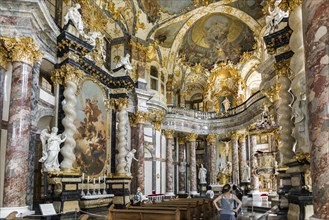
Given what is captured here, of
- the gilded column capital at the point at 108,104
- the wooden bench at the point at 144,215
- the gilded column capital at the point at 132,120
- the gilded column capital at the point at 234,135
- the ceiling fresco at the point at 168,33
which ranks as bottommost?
the wooden bench at the point at 144,215

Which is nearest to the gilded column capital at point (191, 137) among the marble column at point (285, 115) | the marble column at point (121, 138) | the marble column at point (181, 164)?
the marble column at point (181, 164)

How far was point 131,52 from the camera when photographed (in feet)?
71.2

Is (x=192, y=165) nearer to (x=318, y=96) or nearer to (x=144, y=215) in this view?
(x=144, y=215)

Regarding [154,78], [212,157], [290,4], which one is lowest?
[212,157]

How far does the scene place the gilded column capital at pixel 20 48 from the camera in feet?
34.9

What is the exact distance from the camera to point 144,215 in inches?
326

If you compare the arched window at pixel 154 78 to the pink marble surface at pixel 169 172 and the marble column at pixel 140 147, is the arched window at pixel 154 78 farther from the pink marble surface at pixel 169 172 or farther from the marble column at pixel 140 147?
the pink marble surface at pixel 169 172

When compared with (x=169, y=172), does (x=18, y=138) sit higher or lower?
higher

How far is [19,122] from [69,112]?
9.48 feet

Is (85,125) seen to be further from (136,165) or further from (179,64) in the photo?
(179,64)

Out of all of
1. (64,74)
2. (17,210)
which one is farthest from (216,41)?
(17,210)

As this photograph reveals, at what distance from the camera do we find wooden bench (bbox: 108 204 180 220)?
25.5 ft

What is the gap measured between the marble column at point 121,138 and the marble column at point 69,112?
4.62 metres

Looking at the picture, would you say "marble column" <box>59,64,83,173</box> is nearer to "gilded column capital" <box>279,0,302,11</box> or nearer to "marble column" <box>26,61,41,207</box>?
"marble column" <box>26,61,41,207</box>
